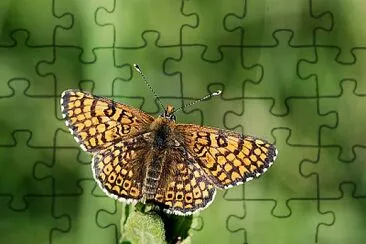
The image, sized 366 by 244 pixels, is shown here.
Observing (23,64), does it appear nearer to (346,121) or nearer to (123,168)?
(346,121)

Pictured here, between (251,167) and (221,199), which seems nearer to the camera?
(251,167)

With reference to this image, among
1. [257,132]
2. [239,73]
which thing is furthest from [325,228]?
[239,73]

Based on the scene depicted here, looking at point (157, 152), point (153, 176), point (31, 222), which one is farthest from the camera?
point (31, 222)

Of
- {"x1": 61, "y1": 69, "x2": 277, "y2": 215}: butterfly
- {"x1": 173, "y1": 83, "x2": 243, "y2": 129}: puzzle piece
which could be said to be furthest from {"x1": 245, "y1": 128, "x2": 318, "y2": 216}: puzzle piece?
{"x1": 61, "y1": 69, "x2": 277, "y2": 215}: butterfly

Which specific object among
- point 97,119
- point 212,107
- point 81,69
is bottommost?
point 97,119

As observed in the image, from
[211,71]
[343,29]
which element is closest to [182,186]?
[211,71]

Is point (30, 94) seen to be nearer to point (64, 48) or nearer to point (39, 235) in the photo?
point (64, 48)

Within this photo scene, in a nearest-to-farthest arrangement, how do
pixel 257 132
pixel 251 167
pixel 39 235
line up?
pixel 251 167, pixel 39 235, pixel 257 132
